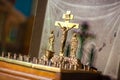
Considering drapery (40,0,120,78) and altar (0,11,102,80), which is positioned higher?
drapery (40,0,120,78)

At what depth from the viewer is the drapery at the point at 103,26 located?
149 inches

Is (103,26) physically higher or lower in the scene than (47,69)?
higher

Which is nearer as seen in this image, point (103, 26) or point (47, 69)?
point (47, 69)

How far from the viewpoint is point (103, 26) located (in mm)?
4004

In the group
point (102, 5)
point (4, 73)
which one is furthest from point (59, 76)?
point (102, 5)

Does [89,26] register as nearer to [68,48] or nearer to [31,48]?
[68,48]

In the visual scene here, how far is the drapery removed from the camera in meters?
3.79

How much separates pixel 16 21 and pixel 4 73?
2.07 m

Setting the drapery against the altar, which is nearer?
the altar

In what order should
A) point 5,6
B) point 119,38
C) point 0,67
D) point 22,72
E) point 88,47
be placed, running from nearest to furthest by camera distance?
point 5,6 < point 22,72 < point 0,67 < point 119,38 < point 88,47

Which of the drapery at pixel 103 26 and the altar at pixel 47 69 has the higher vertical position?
the drapery at pixel 103 26

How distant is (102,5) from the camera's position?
4.08 meters

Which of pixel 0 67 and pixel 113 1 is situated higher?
pixel 113 1

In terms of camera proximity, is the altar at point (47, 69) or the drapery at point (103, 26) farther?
the drapery at point (103, 26)
